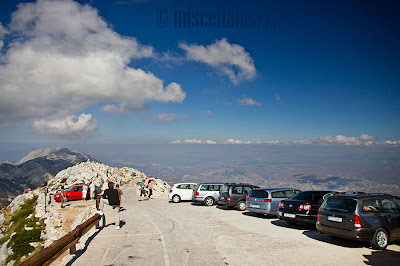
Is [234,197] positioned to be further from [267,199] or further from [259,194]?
[267,199]

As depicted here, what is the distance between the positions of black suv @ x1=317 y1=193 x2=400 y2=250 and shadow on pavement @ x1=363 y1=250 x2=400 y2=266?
0.22m

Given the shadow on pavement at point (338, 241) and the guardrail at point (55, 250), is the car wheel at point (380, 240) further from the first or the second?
the guardrail at point (55, 250)

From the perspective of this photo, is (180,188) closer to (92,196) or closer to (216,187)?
(216,187)

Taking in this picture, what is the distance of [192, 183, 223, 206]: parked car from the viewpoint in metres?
21.2

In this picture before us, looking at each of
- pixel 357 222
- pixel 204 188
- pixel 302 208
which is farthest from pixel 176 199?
pixel 357 222

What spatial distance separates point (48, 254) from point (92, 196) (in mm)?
23684

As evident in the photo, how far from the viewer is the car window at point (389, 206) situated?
347 inches

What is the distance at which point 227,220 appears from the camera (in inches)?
560

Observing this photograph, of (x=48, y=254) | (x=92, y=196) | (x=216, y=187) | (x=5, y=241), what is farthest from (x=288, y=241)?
(x=5, y=241)

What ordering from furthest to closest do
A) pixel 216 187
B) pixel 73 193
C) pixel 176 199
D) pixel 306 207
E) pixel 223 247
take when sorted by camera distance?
pixel 73 193
pixel 176 199
pixel 216 187
pixel 306 207
pixel 223 247

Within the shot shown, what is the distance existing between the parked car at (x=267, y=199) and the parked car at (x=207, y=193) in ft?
21.5

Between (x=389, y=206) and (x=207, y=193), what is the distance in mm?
13994

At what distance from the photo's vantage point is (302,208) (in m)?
11.3

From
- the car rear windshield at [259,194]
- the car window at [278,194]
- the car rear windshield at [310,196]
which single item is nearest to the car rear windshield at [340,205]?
the car rear windshield at [310,196]
